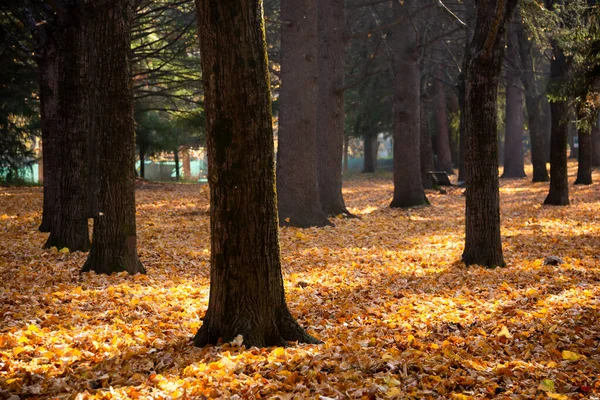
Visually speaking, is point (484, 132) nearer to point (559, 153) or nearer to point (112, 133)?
point (112, 133)

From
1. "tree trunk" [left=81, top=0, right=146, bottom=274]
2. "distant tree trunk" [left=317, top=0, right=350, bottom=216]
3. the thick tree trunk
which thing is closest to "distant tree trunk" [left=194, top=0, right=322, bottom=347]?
"tree trunk" [left=81, top=0, right=146, bottom=274]

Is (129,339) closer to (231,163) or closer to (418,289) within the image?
(231,163)

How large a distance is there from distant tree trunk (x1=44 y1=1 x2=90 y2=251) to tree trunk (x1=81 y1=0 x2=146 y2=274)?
1415mm

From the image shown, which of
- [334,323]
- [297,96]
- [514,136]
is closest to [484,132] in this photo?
[334,323]

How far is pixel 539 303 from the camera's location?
683 cm

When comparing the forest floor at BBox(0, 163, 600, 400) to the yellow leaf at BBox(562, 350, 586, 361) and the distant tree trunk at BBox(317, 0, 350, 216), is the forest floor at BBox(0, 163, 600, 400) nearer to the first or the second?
the yellow leaf at BBox(562, 350, 586, 361)

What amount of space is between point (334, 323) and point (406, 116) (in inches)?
471

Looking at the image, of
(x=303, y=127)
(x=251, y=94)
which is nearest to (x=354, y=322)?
(x=251, y=94)

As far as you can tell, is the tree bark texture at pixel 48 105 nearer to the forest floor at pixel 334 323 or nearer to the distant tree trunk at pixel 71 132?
the forest floor at pixel 334 323

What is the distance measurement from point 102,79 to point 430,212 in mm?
11252

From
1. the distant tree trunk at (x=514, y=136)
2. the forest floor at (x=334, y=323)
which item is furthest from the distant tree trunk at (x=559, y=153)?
the distant tree trunk at (x=514, y=136)

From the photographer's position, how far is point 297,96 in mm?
13023

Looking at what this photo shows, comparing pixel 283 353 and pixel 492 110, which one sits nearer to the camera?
pixel 283 353

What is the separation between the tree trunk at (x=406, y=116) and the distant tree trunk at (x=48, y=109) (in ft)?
30.9
